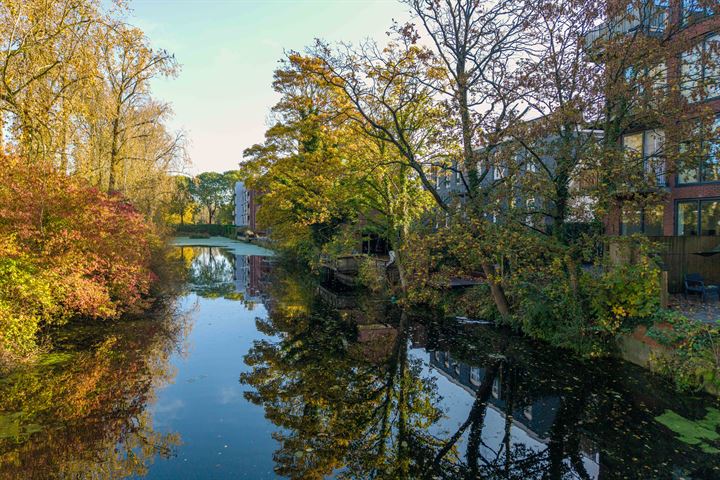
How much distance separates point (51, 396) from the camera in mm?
8414

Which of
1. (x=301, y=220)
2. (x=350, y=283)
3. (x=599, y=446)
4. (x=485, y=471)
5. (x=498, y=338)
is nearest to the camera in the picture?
(x=485, y=471)

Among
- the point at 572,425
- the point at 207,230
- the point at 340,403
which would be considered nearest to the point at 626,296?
the point at 572,425

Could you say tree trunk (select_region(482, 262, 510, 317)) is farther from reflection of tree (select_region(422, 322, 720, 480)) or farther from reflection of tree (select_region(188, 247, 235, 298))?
reflection of tree (select_region(188, 247, 235, 298))

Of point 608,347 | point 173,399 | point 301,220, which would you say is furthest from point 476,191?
point 301,220

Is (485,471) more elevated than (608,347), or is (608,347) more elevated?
(608,347)

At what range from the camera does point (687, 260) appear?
46.6 feet

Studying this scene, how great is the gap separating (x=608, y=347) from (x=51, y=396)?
1235cm

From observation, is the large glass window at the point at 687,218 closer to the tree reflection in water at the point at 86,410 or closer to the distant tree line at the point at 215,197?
the tree reflection in water at the point at 86,410

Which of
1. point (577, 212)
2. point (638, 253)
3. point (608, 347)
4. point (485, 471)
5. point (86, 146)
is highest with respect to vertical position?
point (86, 146)

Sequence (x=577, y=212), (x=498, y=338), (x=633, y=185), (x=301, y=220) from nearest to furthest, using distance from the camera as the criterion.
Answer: (x=633, y=185)
(x=577, y=212)
(x=498, y=338)
(x=301, y=220)

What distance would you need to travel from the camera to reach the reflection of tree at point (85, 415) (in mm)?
6156

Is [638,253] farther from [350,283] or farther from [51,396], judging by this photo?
[350,283]

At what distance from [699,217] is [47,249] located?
2344cm

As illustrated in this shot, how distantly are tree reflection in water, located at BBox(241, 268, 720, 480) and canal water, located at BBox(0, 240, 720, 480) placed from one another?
34 millimetres
